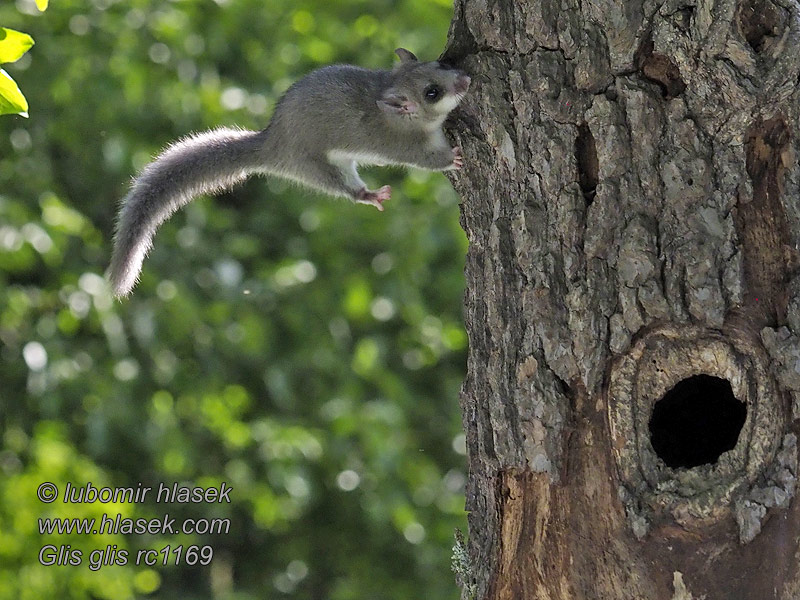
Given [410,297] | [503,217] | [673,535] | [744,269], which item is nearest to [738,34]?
[744,269]

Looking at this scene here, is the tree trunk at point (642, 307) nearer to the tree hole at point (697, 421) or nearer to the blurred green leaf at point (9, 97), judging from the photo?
the tree hole at point (697, 421)

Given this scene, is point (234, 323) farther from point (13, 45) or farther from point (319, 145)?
point (13, 45)

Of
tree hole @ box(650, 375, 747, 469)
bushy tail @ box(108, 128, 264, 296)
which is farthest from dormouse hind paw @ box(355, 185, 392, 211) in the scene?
tree hole @ box(650, 375, 747, 469)

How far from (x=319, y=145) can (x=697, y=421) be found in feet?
5.54

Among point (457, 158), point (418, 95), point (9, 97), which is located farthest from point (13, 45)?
point (418, 95)

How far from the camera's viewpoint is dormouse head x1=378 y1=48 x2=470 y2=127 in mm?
3119

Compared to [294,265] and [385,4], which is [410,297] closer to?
[294,265]

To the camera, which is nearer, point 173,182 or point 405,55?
point 173,182

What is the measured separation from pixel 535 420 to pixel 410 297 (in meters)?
3.22

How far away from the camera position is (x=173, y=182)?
3.48 meters

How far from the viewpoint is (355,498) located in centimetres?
543

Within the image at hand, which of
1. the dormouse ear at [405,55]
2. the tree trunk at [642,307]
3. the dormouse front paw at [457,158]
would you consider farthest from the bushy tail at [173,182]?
the tree trunk at [642,307]

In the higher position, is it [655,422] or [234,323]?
[234,323]

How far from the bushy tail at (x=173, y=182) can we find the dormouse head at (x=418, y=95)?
483 mm
